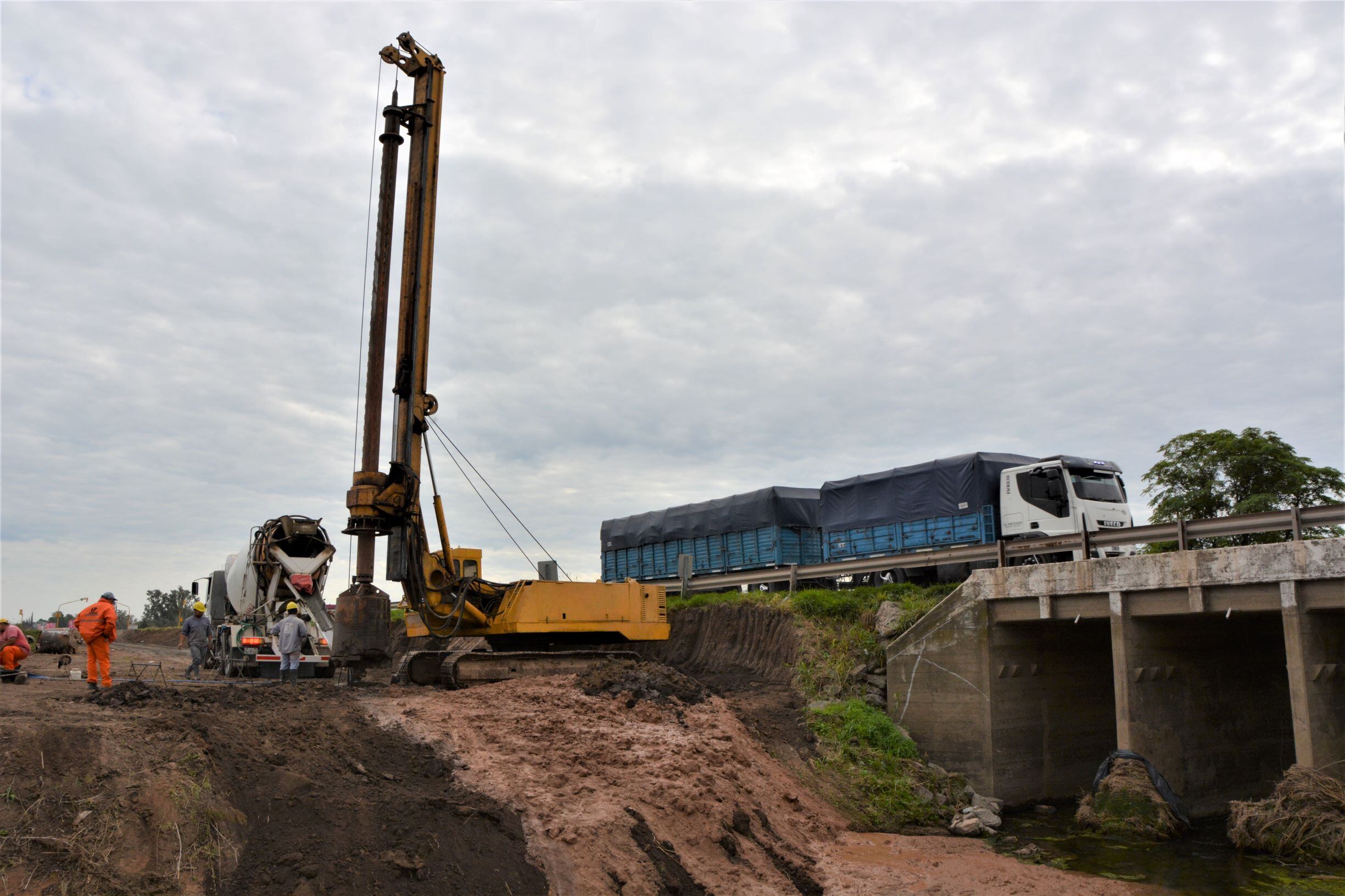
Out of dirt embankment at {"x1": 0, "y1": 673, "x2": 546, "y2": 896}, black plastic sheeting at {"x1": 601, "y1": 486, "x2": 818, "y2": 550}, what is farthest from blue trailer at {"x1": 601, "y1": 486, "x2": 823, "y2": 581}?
dirt embankment at {"x1": 0, "y1": 673, "x2": 546, "y2": 896}

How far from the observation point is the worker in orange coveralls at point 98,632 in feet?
46.8

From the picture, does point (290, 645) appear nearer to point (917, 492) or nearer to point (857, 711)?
point (857, 711)

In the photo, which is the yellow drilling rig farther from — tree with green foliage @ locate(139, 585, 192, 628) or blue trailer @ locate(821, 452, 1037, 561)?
tree with green foliage @ locate(139, 585, 192, 628)

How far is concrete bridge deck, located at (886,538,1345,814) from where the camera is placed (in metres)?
15.1

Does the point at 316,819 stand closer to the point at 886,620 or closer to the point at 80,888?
the point at 80,888

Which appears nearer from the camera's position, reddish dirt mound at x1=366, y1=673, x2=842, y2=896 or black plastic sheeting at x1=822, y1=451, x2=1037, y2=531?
reddish dirt mound at x1=366, y1=673, x2=842, y2=896

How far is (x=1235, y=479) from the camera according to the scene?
29250 millimetres

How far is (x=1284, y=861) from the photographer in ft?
45.3

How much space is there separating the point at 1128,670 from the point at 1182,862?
141 inches

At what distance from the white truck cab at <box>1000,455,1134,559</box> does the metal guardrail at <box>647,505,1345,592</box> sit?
616 millimetres

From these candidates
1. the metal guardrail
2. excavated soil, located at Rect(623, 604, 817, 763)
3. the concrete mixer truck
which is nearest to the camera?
the metal guardrail

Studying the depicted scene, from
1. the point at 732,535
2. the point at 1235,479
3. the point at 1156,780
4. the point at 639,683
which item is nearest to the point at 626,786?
the point at 639,683

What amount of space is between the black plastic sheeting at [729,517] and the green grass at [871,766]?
8.77 meters

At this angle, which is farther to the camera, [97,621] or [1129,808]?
[1129,808]
